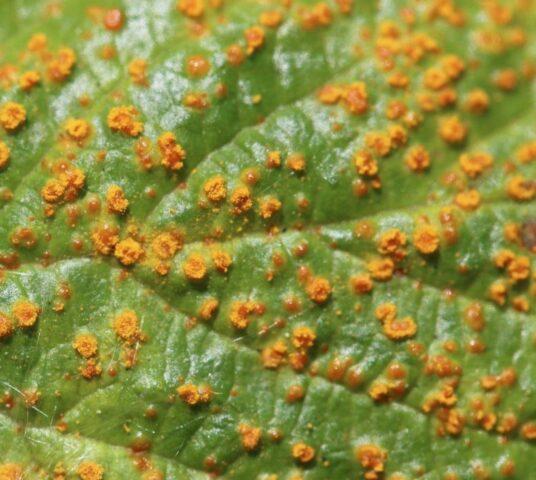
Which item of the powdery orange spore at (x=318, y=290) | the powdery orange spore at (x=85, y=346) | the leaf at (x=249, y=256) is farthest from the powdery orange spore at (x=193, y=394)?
the powdery orange spore at (x=318, y=290)

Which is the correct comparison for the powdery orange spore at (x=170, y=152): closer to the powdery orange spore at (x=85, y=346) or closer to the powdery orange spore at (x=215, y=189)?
the powdery orange spore at (x=215, y=189)

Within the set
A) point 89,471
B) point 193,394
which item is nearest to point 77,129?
point 193,394

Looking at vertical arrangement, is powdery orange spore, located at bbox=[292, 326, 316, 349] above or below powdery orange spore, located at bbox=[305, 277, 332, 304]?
below

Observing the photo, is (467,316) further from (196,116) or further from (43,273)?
(43,273)

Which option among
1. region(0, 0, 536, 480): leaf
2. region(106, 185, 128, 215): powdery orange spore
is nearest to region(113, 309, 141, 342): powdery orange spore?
region(0, 0, 536, 480): leaf

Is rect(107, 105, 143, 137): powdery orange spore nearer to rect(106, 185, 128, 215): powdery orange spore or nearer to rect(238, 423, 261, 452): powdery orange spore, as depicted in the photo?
rect(106, 185, 128, 215): powdery orange spore

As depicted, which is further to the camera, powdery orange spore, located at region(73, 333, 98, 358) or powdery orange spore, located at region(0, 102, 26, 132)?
powdery orange spore, located at region(0, 102, 26, 132)

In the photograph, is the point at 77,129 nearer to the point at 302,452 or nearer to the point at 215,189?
the point at 215,189

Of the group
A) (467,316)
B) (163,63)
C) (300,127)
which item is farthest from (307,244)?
(163,63)
